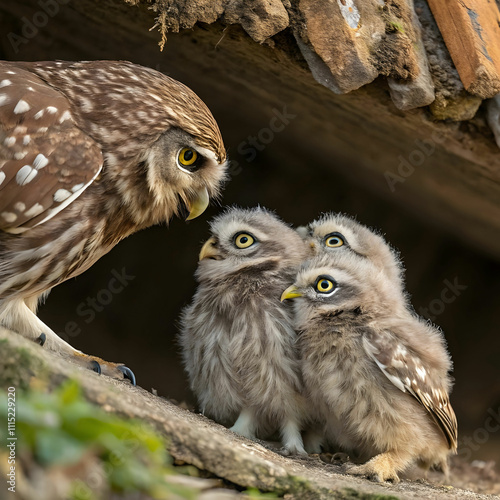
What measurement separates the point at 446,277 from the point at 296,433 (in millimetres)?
2407

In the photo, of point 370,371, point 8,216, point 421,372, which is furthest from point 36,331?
point 421,372

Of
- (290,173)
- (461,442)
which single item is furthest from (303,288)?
(461,442)

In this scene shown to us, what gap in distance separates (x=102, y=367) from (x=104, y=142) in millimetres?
1005

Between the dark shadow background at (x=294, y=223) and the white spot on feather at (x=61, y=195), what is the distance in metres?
1.83

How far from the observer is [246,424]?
2850mm

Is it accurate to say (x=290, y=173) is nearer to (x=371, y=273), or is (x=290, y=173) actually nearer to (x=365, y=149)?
(x=365, y=149)

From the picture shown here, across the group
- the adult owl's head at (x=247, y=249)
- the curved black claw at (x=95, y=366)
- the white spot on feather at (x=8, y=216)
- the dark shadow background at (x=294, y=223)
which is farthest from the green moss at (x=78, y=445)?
the dark shadow background at (x=294, y=223)

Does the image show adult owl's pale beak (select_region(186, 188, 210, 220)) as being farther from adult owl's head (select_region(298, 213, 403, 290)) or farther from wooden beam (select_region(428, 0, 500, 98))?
wooden beam (select_region(428, 0, 500, 98))

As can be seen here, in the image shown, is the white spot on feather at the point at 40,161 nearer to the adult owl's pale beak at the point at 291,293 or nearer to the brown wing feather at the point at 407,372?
the adult owl's pale beak at the point at 291,293

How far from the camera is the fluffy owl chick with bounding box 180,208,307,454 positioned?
9.05ft

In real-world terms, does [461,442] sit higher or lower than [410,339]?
lower

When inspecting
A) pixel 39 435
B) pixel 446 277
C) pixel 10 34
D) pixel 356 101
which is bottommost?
pixel 446 277

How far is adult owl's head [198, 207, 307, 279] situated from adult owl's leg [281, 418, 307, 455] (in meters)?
0.67

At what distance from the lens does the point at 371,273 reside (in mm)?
2852
